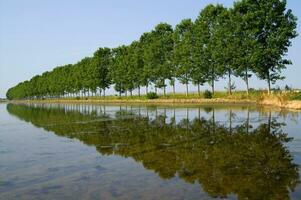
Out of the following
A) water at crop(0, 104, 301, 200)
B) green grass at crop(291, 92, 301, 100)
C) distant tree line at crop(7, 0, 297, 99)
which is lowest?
water at crop(0, 104, 301, 200)

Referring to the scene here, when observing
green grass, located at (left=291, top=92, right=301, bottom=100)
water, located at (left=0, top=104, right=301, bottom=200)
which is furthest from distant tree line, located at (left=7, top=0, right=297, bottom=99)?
water, located at (left=0, top=104, right=301, bottom=200)

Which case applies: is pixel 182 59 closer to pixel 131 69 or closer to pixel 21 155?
pixel 131 69

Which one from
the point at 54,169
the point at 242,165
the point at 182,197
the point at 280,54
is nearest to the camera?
the point at 182,197

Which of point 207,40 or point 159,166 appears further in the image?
point 207,40

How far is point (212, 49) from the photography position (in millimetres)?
64438

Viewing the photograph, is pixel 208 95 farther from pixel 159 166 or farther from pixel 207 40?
pixel 159 166

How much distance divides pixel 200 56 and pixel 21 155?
53564mm

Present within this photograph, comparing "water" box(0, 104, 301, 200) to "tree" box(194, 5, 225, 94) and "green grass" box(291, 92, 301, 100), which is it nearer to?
"green grass" box(291, 92, 301, 100)

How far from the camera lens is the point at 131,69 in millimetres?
92062

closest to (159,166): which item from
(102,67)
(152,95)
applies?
(152,95)

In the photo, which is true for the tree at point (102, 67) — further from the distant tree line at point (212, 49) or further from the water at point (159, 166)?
the water at point (159, 166)

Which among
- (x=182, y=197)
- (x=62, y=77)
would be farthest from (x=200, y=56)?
(x=62, y=77)

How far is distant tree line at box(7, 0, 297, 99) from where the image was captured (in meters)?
53.6

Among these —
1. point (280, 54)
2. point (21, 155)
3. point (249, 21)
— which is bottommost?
point (21, 155)
